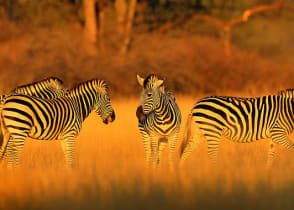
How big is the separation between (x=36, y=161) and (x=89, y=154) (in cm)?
121

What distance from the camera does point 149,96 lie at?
9.17m

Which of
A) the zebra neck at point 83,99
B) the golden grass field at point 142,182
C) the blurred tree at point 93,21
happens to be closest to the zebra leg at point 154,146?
the golden grass field at point 142,182

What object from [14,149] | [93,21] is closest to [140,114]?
[14,149]

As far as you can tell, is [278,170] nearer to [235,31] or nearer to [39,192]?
[39,192]

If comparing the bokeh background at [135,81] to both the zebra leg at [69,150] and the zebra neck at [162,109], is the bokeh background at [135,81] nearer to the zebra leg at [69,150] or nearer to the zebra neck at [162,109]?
the zebra leg at [69,150]

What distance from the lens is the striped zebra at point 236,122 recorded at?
369 inches

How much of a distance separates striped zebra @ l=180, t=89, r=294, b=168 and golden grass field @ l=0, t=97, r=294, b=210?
1.18 feet

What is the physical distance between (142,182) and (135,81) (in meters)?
13.0

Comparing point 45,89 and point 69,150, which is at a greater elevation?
point 45,89

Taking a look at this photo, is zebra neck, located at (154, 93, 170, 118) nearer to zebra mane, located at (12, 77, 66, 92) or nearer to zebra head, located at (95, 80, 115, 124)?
zebra head, located at (95, 80, 115, 124)

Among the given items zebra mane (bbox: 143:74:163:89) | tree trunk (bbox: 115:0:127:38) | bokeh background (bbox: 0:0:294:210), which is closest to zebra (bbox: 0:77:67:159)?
bokeh background (bbox: 0:0:294:210)

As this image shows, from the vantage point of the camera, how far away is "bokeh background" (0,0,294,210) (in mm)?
7520

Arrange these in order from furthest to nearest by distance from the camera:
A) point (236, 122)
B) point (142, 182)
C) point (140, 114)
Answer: point (236, 122), point (140, 114), point (142, 182)

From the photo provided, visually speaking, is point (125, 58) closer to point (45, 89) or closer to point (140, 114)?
point (45, 89)
